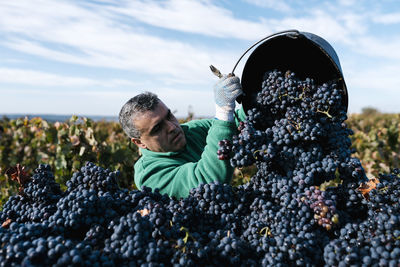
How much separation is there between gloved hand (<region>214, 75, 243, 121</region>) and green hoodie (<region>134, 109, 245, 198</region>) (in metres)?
0.06

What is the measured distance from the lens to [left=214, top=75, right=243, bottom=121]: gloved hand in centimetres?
208

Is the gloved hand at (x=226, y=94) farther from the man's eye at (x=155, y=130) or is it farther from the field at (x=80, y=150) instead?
the field at (x=80, y=150)

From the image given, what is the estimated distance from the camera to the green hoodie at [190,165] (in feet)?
7.14

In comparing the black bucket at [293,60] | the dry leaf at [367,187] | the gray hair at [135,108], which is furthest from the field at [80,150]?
the dry leaf at [367,187]

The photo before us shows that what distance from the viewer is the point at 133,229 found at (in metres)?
1.41

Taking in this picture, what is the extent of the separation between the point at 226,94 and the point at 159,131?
2.80 ft

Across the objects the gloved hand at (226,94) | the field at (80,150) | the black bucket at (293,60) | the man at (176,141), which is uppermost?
the black bucket at (293,60)

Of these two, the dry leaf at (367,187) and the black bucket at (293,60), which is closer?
the dry leaf at (367,187)

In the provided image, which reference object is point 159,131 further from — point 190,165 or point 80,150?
point 80,150

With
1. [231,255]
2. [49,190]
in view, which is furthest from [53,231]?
[231,255]

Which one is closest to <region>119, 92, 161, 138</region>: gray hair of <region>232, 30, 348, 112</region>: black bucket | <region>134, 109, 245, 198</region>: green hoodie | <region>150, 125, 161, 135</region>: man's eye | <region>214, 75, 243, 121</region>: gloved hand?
<region>150, 125, 161, 135</region>: man's eye

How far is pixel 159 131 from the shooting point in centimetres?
275

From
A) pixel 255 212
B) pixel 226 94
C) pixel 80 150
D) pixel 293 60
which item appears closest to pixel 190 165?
pixel 226 94

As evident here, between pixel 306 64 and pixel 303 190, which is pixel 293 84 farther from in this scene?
pixel 303 190
